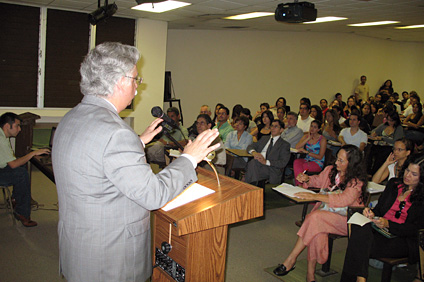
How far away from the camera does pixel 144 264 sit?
1.71 meters

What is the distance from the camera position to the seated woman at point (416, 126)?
7.89 metres

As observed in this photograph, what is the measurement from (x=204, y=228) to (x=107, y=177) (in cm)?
51

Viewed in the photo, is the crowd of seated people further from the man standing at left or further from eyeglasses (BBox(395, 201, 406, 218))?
the man standing at left

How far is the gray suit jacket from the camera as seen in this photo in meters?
1.42

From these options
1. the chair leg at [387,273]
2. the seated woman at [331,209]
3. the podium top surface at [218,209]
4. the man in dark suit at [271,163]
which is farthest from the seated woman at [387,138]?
the podium top surface at [218,209]

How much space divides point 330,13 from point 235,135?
9.08ft

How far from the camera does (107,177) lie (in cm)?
145

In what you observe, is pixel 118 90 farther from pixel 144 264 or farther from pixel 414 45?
pixel 414 45

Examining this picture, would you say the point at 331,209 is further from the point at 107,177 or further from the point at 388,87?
the point at 388,87

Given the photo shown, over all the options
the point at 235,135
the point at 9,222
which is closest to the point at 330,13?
the point at 235,135

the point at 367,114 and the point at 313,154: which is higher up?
the point at 367,114

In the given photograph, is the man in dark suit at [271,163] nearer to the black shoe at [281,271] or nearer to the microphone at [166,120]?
the black shoe at [281,271]

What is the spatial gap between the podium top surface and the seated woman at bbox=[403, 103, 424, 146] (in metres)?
7.01

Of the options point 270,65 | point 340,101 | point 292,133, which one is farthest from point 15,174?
point 340,101
